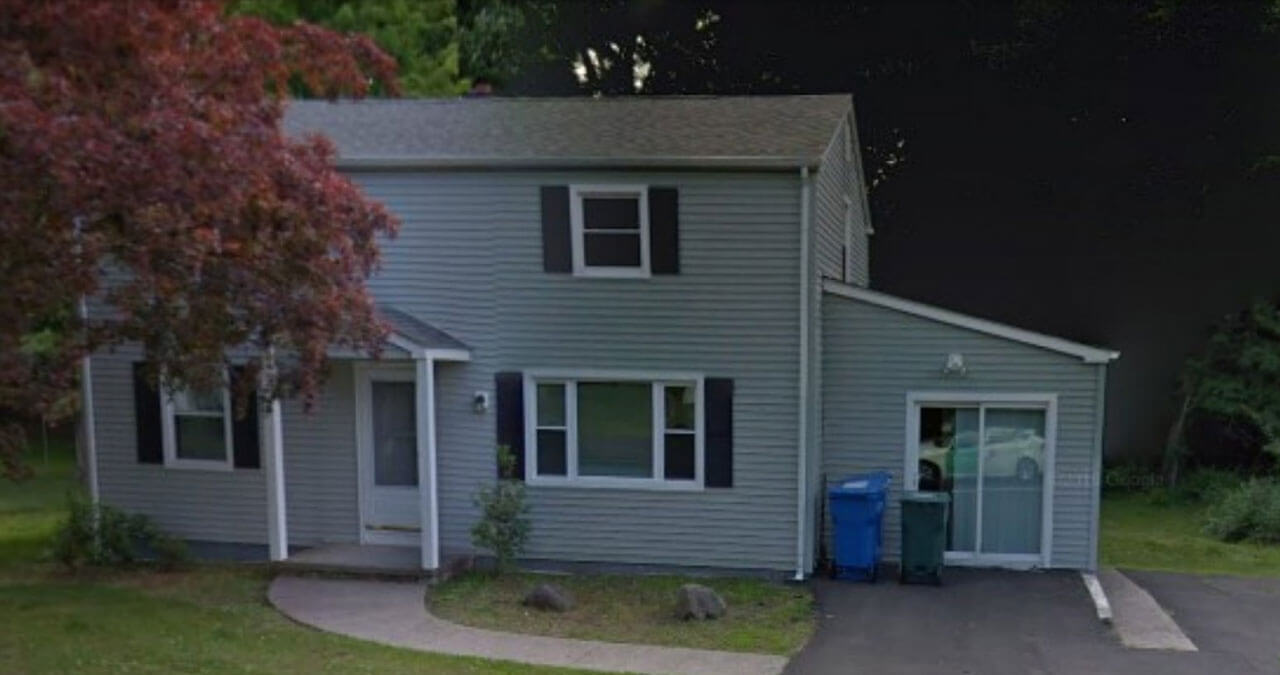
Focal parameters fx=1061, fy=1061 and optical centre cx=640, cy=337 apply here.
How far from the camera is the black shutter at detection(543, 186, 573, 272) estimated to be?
1200cm

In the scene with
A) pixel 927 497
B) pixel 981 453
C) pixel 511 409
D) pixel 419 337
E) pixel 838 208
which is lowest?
pixel 927 497

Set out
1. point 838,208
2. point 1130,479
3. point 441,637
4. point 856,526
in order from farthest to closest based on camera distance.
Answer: point 1130,479, point 838,208, point 856,526, point 441,637

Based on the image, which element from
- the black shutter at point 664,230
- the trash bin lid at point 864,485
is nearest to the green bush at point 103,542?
the black shutter at point 664,230

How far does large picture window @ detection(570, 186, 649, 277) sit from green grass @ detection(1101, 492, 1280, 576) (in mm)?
7074

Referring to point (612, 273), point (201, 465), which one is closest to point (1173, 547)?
point (612, 273)

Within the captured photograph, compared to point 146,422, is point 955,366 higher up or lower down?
higher up

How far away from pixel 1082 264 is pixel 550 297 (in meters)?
15.1

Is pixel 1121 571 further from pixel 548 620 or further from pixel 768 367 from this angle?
pixel 548 620

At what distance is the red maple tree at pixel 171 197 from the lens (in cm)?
599

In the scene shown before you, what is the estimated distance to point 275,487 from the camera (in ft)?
40.0

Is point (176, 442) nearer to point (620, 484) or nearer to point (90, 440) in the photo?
point (90, 440)

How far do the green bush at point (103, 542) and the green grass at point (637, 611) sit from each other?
3522 mm

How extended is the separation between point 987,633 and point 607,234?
574 centimetres

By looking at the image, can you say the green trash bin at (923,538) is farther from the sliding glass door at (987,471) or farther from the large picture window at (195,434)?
the large picture window at (195,434)
